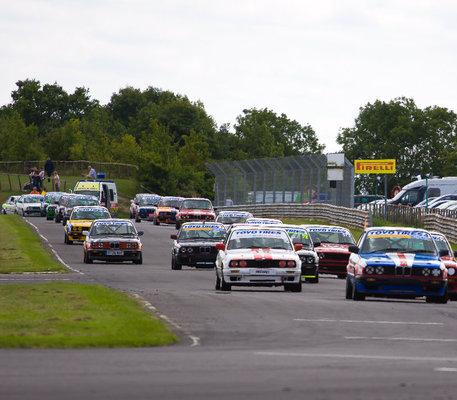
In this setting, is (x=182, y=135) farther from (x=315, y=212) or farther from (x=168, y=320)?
(x=168, y=320)

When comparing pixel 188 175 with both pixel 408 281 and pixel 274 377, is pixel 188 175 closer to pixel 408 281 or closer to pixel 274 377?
pixel 408 281

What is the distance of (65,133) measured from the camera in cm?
13050

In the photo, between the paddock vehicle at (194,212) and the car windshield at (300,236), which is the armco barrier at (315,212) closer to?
the paddock vehicle at (194,212)

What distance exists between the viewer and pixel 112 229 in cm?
4675

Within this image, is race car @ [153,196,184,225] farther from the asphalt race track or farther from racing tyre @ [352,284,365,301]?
the asphalt race track

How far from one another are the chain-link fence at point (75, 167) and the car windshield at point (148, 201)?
34657mm

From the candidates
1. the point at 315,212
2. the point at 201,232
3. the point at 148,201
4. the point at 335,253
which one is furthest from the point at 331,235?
the point at 148,201

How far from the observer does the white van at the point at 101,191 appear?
262 feet

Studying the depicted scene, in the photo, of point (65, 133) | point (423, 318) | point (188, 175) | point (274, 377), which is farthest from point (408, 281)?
point (65, 133)

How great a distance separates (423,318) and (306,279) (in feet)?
45.0

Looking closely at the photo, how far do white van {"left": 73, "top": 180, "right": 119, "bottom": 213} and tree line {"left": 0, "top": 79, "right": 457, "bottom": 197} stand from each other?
30756 millimetres

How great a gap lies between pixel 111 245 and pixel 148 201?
37154 mm

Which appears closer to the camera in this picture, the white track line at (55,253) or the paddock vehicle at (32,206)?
the white track line at (55,253)

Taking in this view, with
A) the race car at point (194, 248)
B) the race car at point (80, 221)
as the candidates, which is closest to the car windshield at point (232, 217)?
the race car at point (80, 221)
